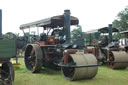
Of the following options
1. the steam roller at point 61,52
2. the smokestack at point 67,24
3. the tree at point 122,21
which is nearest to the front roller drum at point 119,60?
the steam roller at point 61,52

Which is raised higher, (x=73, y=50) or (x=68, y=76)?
(x=73, y=50)

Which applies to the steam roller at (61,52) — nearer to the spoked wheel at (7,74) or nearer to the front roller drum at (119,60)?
the spoked wheel at (7,74)

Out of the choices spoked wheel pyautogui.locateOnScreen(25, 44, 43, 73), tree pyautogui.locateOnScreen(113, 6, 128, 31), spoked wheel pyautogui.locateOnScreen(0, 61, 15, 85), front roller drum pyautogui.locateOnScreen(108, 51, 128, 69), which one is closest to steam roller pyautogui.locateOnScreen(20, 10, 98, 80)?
spoked wheel pyautogui.locateOnScreen(25, 44, 43, 73)

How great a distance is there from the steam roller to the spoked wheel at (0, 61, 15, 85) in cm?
139

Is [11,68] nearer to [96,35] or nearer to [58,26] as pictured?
[58,26]

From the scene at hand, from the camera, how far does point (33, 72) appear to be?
6.21m

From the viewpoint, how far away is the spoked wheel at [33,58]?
19.7 ft

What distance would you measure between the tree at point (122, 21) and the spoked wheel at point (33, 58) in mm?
27543

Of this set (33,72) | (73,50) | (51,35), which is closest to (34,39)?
(51,35)

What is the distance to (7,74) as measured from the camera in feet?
13.8

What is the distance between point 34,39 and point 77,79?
313cm

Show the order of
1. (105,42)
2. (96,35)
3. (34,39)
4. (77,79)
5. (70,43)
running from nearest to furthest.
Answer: (77,79)
(70,43)
(34,39)
(105,42)
(96,35)

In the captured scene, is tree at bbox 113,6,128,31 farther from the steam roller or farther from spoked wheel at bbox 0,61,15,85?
spoked wheel at bbox 0,61,15,85

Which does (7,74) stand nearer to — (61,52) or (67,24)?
(61,52)
